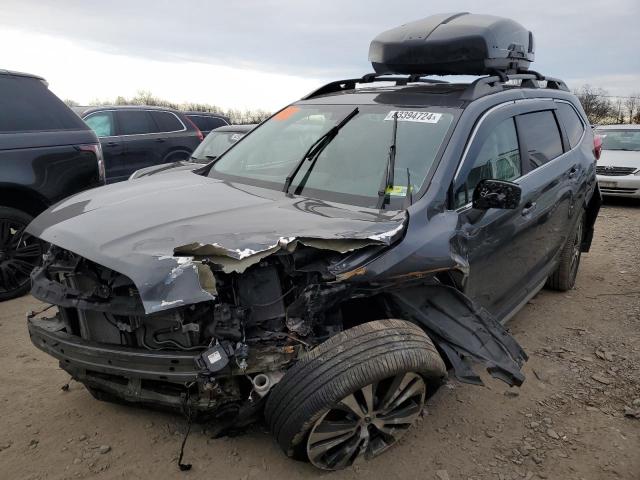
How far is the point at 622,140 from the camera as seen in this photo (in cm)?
1109

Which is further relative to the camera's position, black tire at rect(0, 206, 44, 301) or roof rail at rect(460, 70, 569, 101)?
black tire at rect(0, 206, 44, 301)

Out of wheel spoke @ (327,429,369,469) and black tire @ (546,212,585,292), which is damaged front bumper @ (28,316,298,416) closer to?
wheel spoke @ (327,429,369,469)

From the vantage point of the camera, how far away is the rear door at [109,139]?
29.5 feet

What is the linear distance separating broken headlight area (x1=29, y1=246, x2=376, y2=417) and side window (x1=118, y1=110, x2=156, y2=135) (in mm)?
7601

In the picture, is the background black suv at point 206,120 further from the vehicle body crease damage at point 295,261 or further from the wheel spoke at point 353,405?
the wheel spoke at point 353,405

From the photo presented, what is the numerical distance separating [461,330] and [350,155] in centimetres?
124

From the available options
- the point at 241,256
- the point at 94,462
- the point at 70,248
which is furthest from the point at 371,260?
the point at 94,462

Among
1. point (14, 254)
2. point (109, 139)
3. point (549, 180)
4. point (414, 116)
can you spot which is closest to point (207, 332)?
point (414, 116)

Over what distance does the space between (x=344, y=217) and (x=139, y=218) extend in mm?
Result: 1042

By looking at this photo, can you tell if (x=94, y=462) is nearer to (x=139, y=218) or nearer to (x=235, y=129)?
(x=139, y=218)

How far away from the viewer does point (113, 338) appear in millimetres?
2512

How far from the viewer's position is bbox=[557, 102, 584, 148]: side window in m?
4.45

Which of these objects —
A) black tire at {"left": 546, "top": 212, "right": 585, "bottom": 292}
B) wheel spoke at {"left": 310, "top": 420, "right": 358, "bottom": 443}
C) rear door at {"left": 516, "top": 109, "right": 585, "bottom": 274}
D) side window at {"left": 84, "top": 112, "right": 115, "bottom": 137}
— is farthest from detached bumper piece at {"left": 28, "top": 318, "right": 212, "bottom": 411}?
side window at {"left": 84, "top": 112, "right": 115, "bottom": 137}

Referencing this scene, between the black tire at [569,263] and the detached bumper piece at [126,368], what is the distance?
12.3 feet
